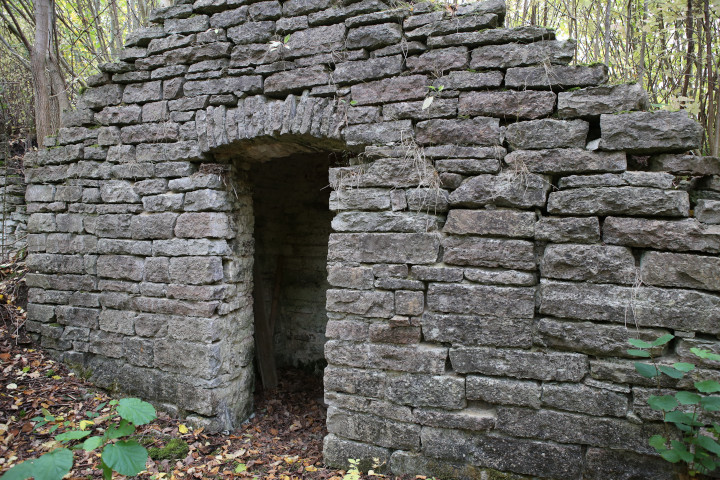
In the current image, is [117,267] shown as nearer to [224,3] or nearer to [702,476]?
[224,3]

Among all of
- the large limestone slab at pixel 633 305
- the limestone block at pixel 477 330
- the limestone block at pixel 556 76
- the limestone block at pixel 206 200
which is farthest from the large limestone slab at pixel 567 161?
the limestone block at pixel 206 200

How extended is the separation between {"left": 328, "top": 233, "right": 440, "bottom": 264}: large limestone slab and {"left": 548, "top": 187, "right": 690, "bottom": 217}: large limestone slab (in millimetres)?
800

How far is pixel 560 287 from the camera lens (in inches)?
105

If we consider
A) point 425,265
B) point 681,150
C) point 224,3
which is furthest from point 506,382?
point 224,3

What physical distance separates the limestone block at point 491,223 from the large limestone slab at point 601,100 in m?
0.69

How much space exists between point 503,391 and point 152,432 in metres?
2.72

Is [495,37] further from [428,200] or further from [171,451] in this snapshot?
[171,451]

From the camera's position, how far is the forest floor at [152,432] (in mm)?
3062

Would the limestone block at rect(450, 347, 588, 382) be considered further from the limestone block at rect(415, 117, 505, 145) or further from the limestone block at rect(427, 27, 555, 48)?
the limestone block at rect(427, 27, 555, 48)

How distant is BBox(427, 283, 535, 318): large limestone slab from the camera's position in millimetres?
2730

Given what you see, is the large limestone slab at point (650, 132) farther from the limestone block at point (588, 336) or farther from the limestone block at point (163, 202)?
the limestone block at point (163, 202)

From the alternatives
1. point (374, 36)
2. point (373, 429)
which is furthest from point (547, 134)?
point (373, 429)

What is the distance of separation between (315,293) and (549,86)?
147 inches

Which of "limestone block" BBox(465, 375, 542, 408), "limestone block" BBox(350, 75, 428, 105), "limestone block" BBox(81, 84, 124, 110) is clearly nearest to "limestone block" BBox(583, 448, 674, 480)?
"limestone block" BBox(465, 375, 542, 408)
